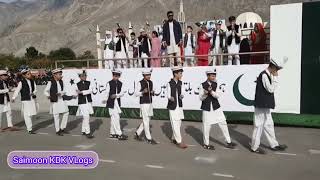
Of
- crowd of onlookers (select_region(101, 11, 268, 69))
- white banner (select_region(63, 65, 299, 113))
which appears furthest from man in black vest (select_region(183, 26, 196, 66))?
white banner (select_region(63, 65, 299, 113))

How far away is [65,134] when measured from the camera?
12.2 m

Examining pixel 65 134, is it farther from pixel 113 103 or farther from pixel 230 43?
pixel 230 43

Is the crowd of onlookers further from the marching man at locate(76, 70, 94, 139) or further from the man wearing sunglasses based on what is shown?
the marching man at locate(76, 70, 94, 139)

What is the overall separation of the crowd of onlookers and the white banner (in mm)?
462

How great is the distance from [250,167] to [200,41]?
717 centimetres

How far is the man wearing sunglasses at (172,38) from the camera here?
14.0 m

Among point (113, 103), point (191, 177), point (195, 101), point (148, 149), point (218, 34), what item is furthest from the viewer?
point (218, 34)

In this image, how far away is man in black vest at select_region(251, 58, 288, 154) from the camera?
29.1ft

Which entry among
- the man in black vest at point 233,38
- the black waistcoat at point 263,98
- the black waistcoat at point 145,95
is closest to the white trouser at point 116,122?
the black waistcoat at point 145,95

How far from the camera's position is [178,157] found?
9.08 m

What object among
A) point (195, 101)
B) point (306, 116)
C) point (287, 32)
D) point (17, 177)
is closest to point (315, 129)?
point (306, 116)

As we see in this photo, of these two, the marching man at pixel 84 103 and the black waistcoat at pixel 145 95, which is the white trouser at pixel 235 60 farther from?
the marching man at pixel 84 103

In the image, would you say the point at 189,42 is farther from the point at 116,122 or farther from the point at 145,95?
the point at 116,122

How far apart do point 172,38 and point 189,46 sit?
147cm
